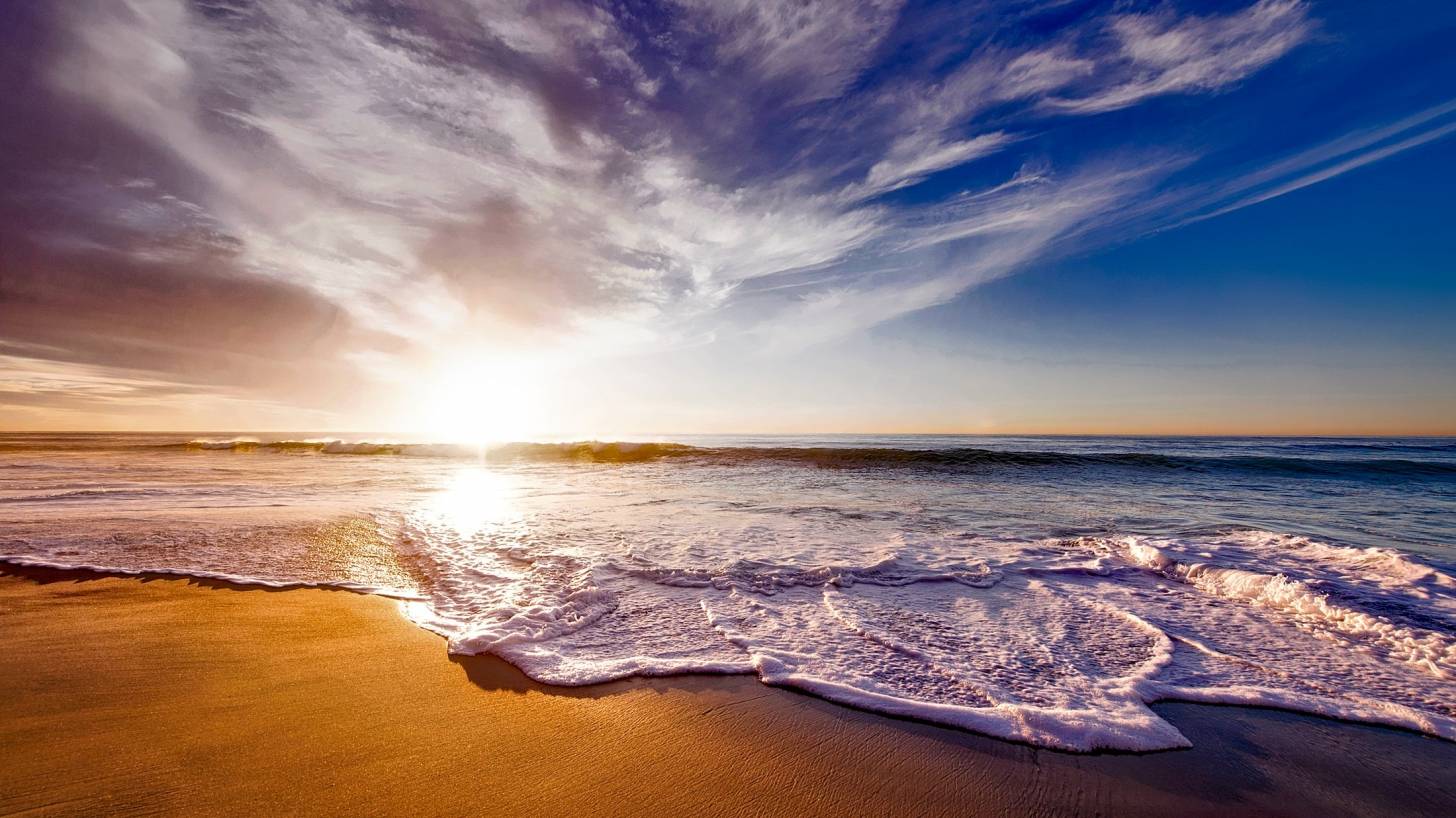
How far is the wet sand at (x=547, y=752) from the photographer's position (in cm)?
235

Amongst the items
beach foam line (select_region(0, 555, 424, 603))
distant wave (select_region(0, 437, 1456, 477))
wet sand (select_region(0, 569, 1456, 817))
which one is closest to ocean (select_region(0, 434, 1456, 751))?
beach foam line (select_region(0, 555, 424, 603))

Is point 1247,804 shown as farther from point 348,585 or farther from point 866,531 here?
point 348,585

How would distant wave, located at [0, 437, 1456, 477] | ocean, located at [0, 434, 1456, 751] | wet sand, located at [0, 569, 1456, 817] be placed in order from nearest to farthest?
wet sand, located at [0, 569, 1456, 817] → ocean, located at [0, 434, 1456, 751] → distant wave, located at [0, 437, 1456, 477]

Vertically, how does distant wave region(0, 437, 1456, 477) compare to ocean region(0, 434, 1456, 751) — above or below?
above

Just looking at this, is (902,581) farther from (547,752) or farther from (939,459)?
(939,459)

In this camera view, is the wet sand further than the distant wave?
No

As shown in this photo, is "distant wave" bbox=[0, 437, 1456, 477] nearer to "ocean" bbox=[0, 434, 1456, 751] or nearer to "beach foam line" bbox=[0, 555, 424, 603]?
"ocean" bbox=[0, 434, 1456, 751]

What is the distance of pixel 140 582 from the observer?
5160mm

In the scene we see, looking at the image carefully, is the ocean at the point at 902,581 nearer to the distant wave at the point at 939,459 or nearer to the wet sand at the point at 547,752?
the wet sand at the point at 547,752

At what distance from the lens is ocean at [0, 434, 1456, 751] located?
3.51m

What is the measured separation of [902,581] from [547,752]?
4067mm

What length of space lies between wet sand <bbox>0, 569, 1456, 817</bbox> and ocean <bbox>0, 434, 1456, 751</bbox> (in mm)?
232

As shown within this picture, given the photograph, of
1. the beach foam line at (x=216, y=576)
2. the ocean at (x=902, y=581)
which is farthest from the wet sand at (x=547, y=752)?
the beach foam line at (x=216, y=576)

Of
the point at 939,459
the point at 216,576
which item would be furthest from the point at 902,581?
the point at 939,459
